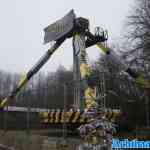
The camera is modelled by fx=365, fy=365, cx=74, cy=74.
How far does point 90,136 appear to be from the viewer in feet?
26.4

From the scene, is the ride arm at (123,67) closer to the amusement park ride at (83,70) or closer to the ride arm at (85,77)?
the amusement park ride at (83,70)

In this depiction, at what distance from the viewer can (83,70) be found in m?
13.9

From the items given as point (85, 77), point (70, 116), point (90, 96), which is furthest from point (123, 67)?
point (90, 96)

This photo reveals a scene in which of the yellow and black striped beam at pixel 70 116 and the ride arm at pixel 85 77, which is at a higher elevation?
the ride arm at pixel 85 77

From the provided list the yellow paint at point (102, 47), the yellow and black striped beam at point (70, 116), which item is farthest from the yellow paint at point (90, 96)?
the yellow paint at point (102, 47)

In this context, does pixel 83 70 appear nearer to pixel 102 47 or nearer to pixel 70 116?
pixel 70 116

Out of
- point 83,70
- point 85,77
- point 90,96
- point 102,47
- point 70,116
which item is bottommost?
point 70,116

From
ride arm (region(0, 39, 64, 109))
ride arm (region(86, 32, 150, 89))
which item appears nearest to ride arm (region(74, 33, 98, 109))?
ride arm (region(86, 32, 150, 89))

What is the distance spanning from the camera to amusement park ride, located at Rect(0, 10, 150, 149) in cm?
802

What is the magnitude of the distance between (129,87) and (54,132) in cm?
1093

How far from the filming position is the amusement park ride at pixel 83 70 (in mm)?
8023

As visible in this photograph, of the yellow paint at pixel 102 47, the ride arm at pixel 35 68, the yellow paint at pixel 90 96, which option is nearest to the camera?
the yellow paint at pixel 90 96

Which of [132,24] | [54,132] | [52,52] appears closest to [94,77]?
[54,132]

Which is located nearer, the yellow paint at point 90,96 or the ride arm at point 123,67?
the yellow paint at point 90,96
